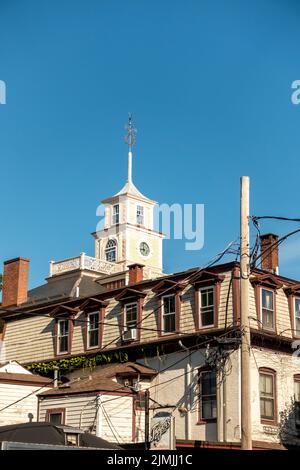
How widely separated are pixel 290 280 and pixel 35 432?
852 inches

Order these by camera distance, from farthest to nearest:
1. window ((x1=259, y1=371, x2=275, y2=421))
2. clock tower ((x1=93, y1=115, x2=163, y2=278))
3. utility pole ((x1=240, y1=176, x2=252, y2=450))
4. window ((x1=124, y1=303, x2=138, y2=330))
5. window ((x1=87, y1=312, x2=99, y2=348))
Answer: clock tower ((x1=93, y1=115, x2=163, y2=278)) < window ((x1=87, y1=312, x2=99, y2=348)) < window ((x1=124, y1=303, x2=138, y2=330)) < window ((x1=259, y1=371, x2=275, y2=421)) < utility pole ((x1=240, y1=176, x2=252, y2=450))

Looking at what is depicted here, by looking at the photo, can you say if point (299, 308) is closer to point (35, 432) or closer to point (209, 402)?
point (209, 402)

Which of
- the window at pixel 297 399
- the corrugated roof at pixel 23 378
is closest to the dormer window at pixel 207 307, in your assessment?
the window at pixel 297 399

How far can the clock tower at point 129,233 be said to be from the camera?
75062 millimetres

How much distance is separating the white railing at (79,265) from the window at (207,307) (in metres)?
21.6

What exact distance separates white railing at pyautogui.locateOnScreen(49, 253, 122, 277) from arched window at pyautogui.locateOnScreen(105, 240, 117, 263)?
14782 millimetres

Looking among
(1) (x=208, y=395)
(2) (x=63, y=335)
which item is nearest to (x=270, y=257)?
(1) (x=208, y=395)

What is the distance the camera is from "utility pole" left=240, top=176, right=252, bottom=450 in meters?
19.8

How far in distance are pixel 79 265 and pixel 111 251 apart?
19.2m

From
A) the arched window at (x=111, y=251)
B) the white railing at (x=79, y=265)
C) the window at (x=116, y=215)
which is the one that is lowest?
the white railing at (x=79, y=265)

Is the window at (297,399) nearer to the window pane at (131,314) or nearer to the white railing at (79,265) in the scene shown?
the window pane at (131,314)

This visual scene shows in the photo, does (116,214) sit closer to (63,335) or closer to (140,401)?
(63,335)

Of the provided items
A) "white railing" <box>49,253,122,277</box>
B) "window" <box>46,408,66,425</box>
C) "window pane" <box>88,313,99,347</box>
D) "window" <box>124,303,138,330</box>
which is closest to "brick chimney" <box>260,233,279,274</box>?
"window" <box>124,303,138,330</box>

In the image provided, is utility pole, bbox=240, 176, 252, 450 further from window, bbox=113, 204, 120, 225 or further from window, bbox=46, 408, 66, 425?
window, bbox=113, 204, 120, 225
